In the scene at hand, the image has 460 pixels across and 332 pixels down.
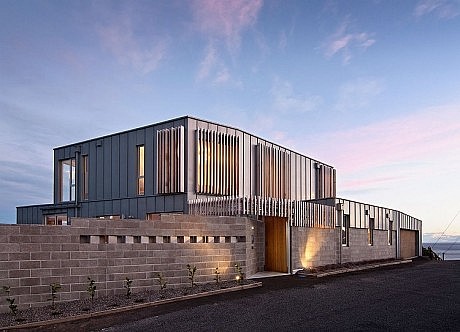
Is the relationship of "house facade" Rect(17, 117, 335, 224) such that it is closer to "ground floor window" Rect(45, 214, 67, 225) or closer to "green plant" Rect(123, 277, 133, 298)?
"ground floor window" Rect(45, 214, 67, 225)

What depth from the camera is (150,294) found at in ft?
39.8

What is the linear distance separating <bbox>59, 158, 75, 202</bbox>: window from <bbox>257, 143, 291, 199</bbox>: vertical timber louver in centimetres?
1124

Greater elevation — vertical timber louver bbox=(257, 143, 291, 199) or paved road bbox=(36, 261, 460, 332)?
vertical timber louver bbox=(257, 143, 291, 199)

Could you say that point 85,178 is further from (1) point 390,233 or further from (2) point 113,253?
(1) point 390,233

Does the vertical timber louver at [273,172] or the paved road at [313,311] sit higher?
the vertical timber louver at [273,172]

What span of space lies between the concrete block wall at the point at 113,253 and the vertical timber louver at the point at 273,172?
25.5 feet

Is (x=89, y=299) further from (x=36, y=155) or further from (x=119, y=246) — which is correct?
(x=36, y=155)

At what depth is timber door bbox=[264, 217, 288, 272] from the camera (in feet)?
62.6

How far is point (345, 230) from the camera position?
24.4 metres

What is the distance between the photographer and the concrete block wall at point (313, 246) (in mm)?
19406

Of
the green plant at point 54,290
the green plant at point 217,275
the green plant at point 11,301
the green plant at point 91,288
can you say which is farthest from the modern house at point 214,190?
the green plant at point 11,301

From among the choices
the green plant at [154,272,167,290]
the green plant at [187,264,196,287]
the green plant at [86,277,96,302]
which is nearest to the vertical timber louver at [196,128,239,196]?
the green plant at [187,264,196,287]

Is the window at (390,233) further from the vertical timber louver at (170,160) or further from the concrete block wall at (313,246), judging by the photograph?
the vertical timber louver at (170,160)

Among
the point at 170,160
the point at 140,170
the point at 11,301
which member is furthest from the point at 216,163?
the point at 11,301
